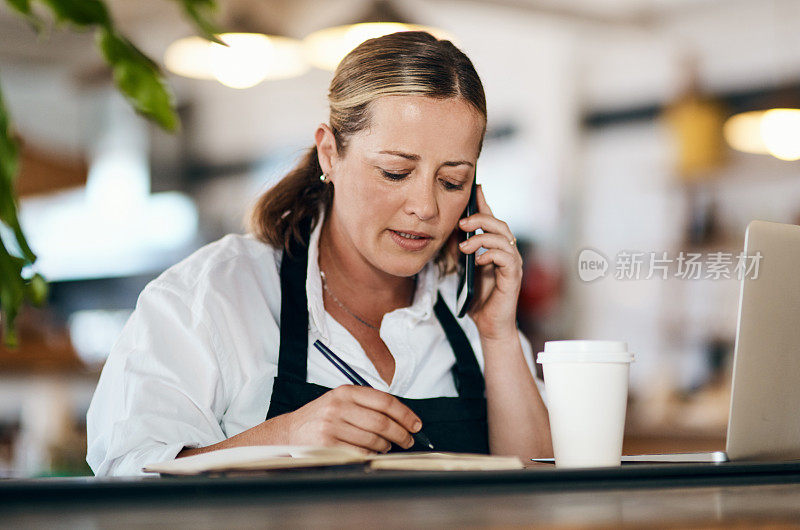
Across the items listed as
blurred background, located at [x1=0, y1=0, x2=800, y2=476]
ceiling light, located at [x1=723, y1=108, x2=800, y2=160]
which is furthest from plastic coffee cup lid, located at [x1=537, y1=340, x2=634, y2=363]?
ceiling light, located at [x1=723, y1=108, x2=800, y2=160]

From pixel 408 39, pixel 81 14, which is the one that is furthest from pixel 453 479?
pixel 408 39

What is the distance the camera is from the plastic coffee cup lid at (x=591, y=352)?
1052 mm

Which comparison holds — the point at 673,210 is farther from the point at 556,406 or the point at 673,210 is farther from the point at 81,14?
the point at 81,14

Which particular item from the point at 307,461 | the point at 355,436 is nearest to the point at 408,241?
the point at 355,436

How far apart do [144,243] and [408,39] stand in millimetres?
6020

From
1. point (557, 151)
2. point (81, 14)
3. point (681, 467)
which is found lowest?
point (681, 467)

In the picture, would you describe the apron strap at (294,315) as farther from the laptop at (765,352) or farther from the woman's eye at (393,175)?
the laptop at (765,352)

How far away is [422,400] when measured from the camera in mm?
1578

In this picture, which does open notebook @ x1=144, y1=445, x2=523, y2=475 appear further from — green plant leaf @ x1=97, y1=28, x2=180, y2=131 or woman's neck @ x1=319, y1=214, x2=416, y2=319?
woman's neck @ x1=319, y1=214, x2=416, y2=319

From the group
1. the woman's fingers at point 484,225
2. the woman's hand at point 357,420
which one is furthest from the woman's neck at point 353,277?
the woman's hand at point 357,420

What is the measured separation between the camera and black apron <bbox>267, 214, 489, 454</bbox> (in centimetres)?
149

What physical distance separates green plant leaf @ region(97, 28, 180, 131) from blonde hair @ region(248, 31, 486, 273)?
78 cm

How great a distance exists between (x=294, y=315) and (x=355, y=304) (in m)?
0.20

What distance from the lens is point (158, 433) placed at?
1.30 metres
